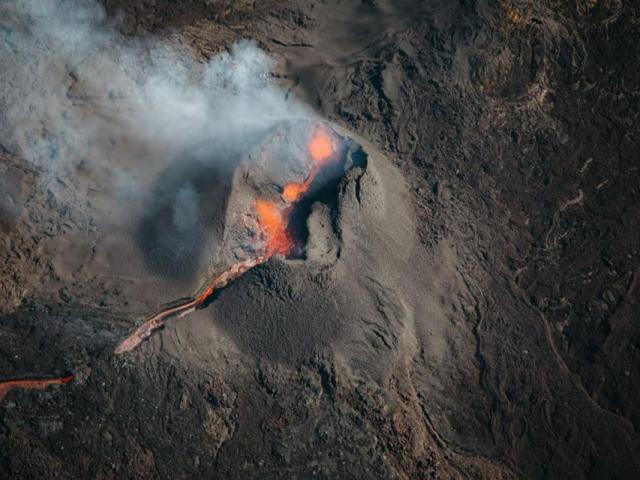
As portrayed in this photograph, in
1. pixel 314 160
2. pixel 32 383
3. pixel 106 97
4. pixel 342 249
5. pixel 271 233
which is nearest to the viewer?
pixel 32 383

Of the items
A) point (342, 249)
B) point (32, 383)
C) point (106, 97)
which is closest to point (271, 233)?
point (342, 249)

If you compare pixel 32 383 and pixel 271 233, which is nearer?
pixel 32 383

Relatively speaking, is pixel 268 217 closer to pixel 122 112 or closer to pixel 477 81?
pixel 122 112

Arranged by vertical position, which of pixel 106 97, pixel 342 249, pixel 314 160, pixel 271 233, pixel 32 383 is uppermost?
pixel 314 160

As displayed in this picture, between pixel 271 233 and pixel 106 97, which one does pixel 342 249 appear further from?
pixel 106 97

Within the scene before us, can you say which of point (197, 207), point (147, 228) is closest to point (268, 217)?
point (197, 207)

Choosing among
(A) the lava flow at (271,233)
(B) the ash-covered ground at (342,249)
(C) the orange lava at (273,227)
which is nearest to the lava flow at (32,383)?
(B) the ash-covered ground at (342,249)

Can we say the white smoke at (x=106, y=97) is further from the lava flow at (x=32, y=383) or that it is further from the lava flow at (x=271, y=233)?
the lava flow at (x=32, y=383)
